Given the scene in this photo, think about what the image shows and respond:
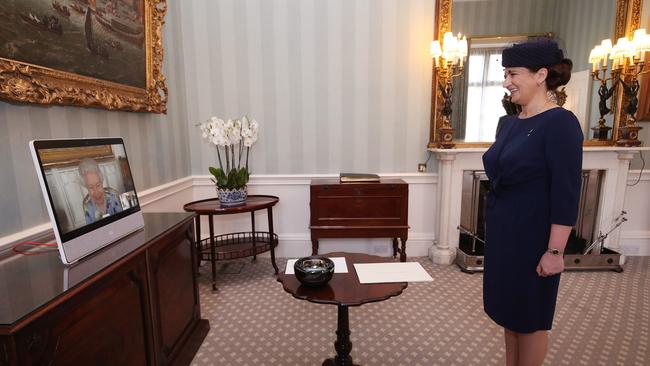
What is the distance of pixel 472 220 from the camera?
3549 mm

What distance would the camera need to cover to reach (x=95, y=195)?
4.83 ft

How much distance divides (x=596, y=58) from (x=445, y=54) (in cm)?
156

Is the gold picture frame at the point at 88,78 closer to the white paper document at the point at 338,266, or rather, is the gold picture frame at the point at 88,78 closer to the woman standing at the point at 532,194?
the white paper document at the point at 338,266

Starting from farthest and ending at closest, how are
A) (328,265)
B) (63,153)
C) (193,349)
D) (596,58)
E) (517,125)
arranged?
1. (596,58)
2. (193,349)
3. (328,265)
4. (517,125)
5. (63,153)

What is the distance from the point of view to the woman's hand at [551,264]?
137 cm

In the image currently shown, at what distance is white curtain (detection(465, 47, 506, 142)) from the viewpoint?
3.31 m

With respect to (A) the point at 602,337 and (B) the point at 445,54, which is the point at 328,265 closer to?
(A) the point at 602,337

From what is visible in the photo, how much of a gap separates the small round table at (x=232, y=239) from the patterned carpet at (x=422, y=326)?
11.7 inches

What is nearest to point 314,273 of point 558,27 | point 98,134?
point 98,134

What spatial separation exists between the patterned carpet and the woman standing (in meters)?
0.66

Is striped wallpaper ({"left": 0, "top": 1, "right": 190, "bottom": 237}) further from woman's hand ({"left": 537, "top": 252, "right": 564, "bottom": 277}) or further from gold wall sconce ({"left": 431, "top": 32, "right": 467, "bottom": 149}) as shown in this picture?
gold wall sconce ({"left": 431, "top": 32, "right": 467, "bottom": 149})

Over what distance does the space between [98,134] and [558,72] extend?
8.10 ft

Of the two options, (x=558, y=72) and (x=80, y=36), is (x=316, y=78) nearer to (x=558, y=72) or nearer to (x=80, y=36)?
(x=80, y=36)

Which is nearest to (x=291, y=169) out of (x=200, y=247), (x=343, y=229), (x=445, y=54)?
(x=343, y=229)
